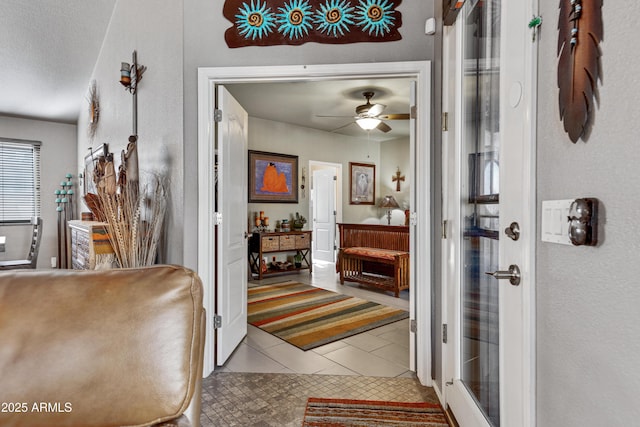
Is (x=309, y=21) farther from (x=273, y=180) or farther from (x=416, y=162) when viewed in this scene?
(x=273, y=180)

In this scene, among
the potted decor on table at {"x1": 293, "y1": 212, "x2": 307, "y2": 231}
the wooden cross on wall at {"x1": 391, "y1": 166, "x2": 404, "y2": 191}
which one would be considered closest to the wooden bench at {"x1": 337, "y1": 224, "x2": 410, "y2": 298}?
the potted decor on table at {"x1": 293, "y1": 212, "x2": 307, "y2": 231}

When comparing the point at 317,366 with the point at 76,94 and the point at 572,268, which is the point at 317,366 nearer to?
the point at 572,268

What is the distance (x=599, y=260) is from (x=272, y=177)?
5.77 metres

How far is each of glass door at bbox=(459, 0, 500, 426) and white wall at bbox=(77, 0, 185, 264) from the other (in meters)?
1.77

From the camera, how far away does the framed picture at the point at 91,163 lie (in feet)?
14.2

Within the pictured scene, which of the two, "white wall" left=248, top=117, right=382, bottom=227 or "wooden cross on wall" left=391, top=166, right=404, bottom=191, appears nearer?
"white wall" left=248, top=117, right=382, bottom=227

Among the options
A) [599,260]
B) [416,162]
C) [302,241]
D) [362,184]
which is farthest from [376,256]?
[599,260]

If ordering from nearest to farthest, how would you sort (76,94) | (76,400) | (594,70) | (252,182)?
(594,70), (76,400), (76,94), (252,182)

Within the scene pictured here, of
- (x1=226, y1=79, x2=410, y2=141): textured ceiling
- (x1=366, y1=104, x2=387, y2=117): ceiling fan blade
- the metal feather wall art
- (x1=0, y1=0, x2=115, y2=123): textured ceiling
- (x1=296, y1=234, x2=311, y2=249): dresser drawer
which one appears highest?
(x1=0, y1=0, x2=115, y2=123): textured ceiling

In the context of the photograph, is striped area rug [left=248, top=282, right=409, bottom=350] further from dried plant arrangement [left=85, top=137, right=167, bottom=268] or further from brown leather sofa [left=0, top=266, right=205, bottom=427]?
brown leather sofa [left=0, top=266, right=205, bottom=427]

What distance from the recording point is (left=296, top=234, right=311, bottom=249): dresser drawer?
20.6 feet

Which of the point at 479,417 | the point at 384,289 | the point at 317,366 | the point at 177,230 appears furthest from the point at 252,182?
the point at 479,417

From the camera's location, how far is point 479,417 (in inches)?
60.2

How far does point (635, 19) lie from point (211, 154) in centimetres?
229
